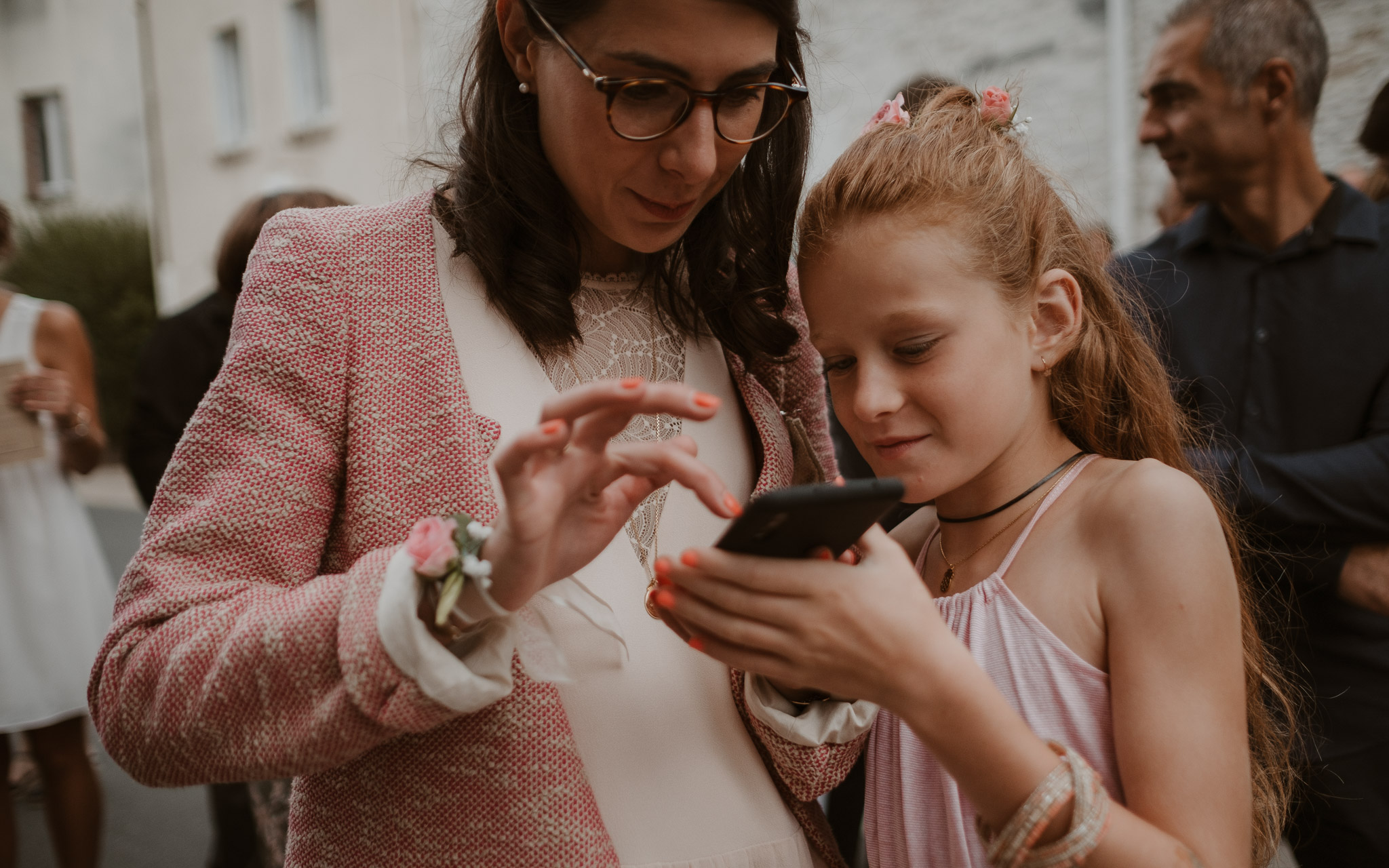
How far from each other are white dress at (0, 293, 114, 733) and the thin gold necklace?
3.34 metres

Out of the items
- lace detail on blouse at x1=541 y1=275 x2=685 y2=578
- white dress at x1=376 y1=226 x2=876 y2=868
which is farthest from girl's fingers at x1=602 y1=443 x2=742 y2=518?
lace detail on blouse at x1=541 y1=275 x2=685 y2=578

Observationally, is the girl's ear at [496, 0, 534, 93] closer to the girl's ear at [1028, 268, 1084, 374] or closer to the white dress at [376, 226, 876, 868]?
the white dress at [376, 226, 876, 868]

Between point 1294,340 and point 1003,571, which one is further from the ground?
point 1294,340

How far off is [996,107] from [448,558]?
124cm

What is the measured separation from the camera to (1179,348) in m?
2.80

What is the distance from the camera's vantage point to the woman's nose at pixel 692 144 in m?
1.37

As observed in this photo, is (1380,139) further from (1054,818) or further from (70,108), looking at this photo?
(70,108)

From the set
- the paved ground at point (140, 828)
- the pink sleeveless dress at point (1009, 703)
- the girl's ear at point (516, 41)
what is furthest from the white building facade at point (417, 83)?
the paved ground at point (140, 828)

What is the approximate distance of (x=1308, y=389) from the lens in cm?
258

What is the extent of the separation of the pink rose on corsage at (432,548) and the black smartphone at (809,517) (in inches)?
10.7

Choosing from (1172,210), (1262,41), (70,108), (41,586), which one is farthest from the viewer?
(70,108)

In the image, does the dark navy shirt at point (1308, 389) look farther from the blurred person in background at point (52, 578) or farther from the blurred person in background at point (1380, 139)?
the blurred person in background at point (52, 578)

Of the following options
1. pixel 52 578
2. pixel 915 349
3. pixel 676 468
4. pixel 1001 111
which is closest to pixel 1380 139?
pixel 1001 111

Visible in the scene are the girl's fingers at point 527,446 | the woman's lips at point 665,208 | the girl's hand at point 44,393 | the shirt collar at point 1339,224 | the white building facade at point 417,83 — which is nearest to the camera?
the girl's fingers at point 527,446
